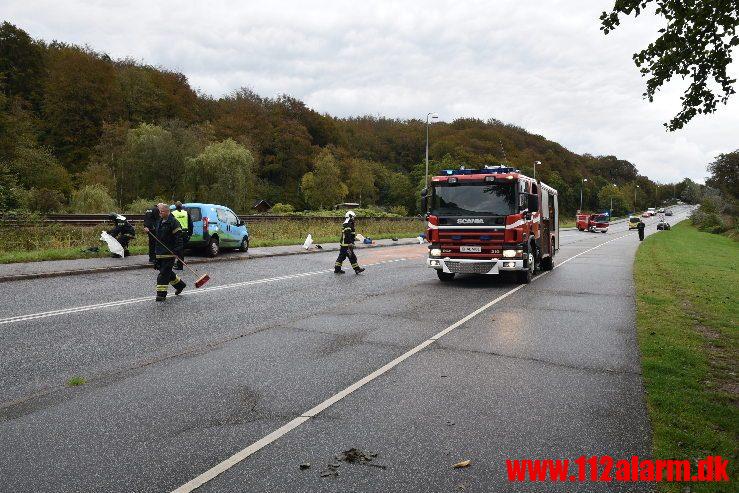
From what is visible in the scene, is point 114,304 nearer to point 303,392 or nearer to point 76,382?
point 76,382

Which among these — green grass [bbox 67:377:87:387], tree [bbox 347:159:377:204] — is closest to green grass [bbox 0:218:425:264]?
green grass [bbox 67:377:87:387]

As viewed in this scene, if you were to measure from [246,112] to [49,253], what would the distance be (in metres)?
71.1

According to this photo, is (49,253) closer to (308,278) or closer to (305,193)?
(308,278)

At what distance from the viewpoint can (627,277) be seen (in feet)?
52.8

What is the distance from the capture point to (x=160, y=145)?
156ft

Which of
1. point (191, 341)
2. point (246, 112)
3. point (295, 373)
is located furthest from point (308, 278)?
point (246, 112)

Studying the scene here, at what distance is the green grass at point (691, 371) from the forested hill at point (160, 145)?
2610cm

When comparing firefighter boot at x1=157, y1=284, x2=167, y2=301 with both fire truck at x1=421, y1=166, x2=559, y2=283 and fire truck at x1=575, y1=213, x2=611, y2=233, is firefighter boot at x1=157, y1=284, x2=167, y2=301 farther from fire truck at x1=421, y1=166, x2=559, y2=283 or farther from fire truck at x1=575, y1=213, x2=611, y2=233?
fire truck at x1=575, y1=213, x2=611, y2=233

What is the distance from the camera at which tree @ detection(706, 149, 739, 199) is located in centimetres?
7075

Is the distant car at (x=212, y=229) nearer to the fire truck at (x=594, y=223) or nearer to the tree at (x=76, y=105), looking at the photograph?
the tree at (x=76, y=105)

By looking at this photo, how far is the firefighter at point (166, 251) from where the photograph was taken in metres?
10.1

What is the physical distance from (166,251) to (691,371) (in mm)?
9184

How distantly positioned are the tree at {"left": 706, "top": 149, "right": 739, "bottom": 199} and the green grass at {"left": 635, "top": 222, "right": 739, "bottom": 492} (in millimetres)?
71626

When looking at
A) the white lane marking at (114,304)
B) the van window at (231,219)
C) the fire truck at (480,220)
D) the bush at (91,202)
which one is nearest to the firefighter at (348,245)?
the white lane marking at (114,304)
